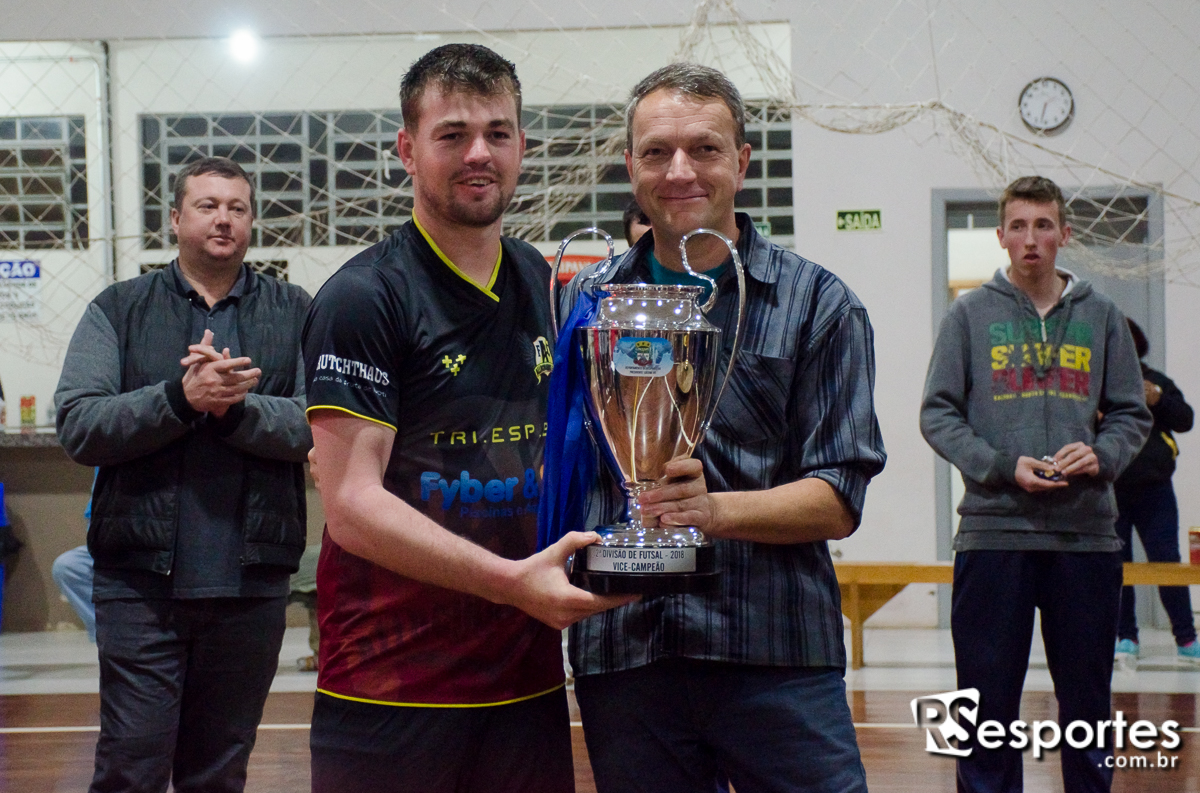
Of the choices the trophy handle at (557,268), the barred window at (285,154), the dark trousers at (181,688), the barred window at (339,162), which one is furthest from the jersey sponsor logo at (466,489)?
the barred window at (285,154)

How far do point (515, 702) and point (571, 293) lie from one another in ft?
2.00

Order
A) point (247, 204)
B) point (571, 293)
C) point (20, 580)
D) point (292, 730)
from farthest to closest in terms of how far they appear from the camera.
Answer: point (20, 580), point (292, 730), point (247, 204), point (571, 293)

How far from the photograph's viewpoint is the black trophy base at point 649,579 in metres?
1.40

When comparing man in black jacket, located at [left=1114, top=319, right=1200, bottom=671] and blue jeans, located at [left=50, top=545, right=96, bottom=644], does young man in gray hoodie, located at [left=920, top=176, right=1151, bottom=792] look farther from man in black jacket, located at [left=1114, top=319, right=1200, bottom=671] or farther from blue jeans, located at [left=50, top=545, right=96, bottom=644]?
blue jeans, located at [left=50, top=545, right=96, bottom=644]

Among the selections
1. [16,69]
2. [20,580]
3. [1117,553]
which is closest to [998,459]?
[1117,553]

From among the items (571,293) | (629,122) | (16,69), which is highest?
(16,69)

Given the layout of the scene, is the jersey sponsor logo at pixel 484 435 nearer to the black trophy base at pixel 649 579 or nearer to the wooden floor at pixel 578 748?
the black trophy base at pixel 649 579

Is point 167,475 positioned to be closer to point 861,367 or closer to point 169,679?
point 169,679

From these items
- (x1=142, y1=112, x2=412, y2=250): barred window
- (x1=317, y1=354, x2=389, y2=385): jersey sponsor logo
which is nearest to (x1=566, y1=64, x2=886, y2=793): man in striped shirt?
(x1=317, y1=354, x2=389, y2=385): jersey sponsor logo

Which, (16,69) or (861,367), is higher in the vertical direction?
(16,69)

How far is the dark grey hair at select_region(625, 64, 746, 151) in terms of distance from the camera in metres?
1.58

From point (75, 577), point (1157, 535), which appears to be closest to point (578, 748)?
point (75, 577)

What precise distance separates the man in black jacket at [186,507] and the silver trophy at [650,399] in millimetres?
1311

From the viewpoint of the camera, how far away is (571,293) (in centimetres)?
170
